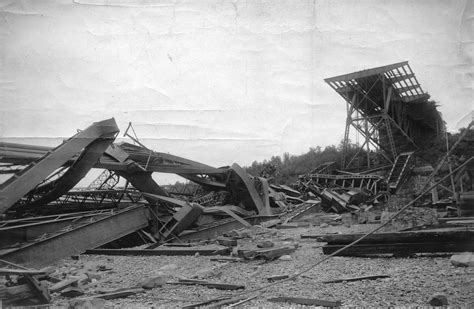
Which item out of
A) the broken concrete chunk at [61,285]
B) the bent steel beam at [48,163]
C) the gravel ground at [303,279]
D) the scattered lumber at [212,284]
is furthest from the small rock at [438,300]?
the bent steel beam at [48,163]

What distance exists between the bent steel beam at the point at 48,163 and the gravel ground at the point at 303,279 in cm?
141

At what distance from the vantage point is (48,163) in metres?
6.73

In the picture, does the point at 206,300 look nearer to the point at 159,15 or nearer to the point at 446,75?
the point at 159,15

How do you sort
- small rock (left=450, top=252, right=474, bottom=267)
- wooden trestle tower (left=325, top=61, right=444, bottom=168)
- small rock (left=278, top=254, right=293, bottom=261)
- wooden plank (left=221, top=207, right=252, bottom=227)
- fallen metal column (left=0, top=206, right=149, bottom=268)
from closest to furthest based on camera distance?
small rock (left=450, top=252, right=474, bottom=267)
fallen metal column (left=0, top=206, right=149, bottom=268)
small rock (left=278, top=254, right=293, bottom=261)
wooden plank (left=221, top=207, right=252, bottom=227)
wooden trestle tower (left=325, top=61, right=444, bottom=168)

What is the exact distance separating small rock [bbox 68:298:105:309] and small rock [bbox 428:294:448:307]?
10.1 ft

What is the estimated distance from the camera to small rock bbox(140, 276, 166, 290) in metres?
4.34

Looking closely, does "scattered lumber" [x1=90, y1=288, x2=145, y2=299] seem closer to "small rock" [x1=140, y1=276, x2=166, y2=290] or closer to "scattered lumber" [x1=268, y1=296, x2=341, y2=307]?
"small rock" [x1=140, y1=276, x2=166, y2=290]

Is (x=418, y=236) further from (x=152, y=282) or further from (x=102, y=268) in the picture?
(x=102, y=268)

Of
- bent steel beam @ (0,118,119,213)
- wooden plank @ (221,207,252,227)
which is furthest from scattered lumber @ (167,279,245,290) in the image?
wooden plank @ (221,207,252,227)

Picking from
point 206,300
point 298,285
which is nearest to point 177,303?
point 206,300

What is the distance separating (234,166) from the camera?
12.1 meters

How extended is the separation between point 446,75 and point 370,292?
4.21 metres

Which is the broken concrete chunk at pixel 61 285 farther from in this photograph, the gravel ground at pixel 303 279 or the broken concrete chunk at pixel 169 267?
the broken concrete chunk at pixel 169 267

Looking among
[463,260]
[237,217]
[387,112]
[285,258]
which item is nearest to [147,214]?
[237,217]
